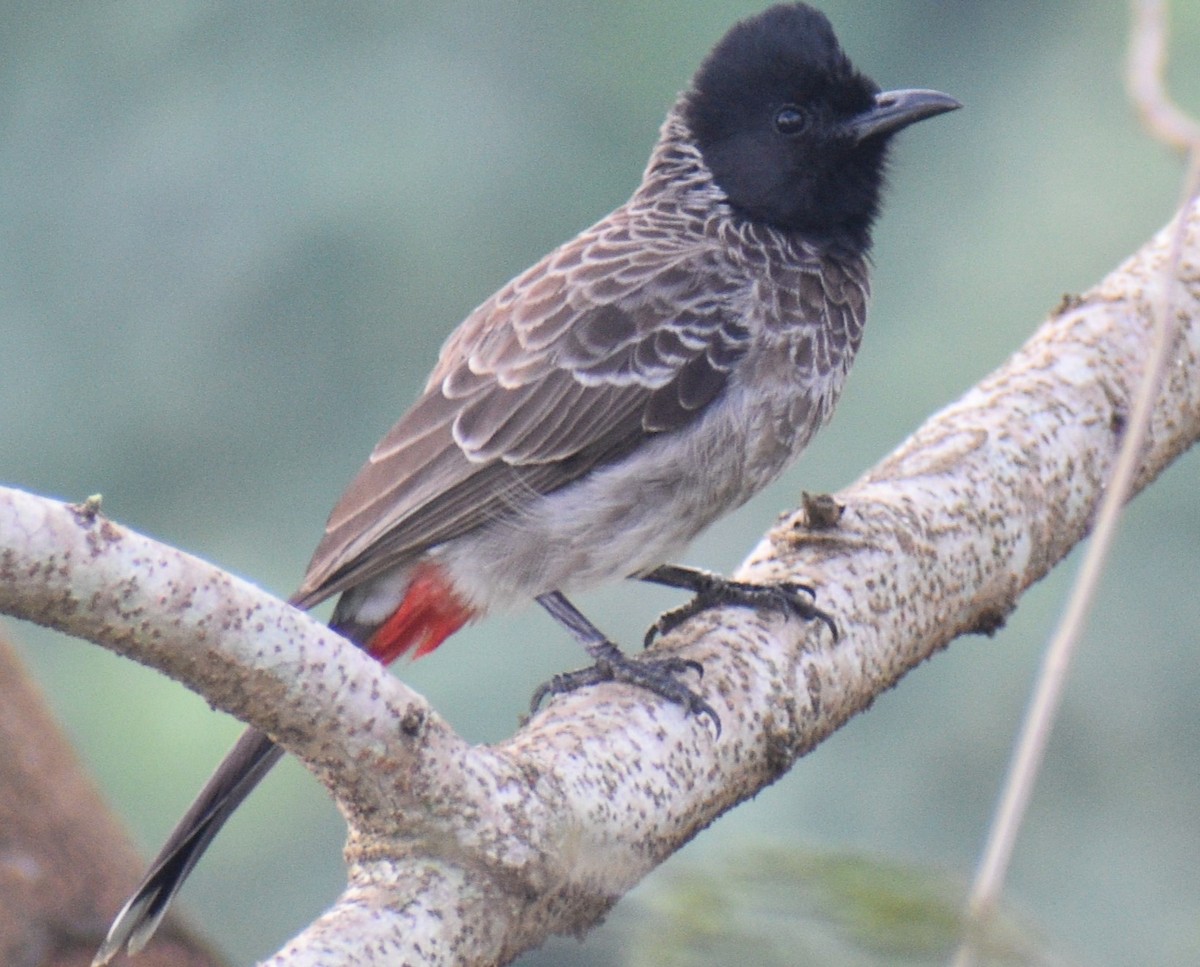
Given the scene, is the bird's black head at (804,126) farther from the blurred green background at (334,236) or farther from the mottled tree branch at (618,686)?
the blurred green background at (334,236)

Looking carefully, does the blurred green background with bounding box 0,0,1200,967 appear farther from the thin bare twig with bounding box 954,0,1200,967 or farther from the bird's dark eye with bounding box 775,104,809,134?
the thin bare twig with bounding box 954,0,1200,967

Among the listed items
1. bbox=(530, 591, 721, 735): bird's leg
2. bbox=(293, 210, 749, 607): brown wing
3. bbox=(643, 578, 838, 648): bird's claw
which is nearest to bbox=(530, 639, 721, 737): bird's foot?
bbox=(530, 591, 721, 735): bird's leg

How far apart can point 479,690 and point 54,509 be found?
2553 mm

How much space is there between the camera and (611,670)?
8.39 feet

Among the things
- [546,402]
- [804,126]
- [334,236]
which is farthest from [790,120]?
[334,236]

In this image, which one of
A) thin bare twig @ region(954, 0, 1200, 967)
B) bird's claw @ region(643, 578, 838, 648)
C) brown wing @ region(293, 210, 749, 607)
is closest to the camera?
thin bare twig @ region(954, 0, 1200, 967)

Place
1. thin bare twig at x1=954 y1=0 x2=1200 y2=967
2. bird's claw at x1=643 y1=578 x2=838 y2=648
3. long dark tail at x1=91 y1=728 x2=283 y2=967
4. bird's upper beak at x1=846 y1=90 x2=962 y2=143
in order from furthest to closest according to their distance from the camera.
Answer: bird's upper beak at x1=846 y1=90 x2=962 y2=143 → bird's claw at x1=643 y1=578 x2=838 y2=648 → long dark tail at x1=91 y1=728 x2=283 y2=967 → thin bare twig at x1=954 y1=0 x2=1200 y2=967

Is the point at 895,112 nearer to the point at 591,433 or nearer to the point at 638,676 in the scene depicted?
the point at 591,433

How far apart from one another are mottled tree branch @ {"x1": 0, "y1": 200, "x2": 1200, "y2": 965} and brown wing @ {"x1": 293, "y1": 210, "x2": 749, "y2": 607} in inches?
13.8

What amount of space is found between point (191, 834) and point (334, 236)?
226 cm

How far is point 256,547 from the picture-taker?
436cm

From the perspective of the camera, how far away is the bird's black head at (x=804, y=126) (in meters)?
3.18

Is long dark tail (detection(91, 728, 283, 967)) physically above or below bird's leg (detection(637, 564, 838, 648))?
below

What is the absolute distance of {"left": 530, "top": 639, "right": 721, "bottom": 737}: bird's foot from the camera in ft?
7.60
